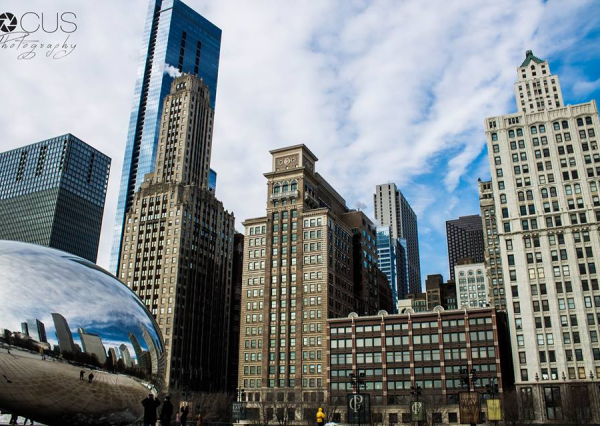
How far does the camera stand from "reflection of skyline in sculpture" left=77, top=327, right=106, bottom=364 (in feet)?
40.7

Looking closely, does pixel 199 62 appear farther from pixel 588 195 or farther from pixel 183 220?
pixel 588 195

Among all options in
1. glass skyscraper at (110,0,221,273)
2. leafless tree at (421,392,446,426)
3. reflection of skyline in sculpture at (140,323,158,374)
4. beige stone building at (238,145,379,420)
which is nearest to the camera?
reflection of skyline in sculpture at (140,323,158,374)

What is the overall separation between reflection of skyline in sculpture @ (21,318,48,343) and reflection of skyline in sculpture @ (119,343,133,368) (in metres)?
1.76

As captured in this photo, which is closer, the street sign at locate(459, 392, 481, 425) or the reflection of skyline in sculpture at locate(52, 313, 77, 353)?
the reflection of skyline in sculpture at locate(52, 313, 77, 353)

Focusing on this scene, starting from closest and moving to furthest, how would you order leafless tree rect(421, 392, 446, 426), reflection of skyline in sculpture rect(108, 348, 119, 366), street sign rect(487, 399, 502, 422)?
reflection of skyline in sculpture rect(108, 348, 119, 366), street sign rect(487, 399, 502, 422), leafless tree rect(421, 392, 446, 426)

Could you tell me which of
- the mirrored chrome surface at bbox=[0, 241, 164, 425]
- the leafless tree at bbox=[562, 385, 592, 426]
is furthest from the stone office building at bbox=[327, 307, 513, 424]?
the mirrored chrome surface at bbox=[0, 241, 164, 425]

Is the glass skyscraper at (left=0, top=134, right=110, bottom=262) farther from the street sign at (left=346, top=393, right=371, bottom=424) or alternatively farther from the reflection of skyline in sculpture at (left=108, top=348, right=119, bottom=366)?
the reflection of skyline in sculpture at (left=108, top=348, right=119, bottom=366)

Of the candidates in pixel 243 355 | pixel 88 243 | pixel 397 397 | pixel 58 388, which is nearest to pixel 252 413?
pixel 243 355

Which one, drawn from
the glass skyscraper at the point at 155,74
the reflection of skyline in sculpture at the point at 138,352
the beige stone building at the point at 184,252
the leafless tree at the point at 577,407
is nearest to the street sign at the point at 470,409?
the reflection of skyline in sculpture at the point at 138,352

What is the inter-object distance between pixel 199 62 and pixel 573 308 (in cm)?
15099

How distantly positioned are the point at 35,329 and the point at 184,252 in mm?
122308

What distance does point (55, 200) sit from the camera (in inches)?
7180

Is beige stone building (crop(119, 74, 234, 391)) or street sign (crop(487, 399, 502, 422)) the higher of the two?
beige stone building (crop(119, 74, 234, 391))

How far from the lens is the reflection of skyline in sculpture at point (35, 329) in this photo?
467 inches
